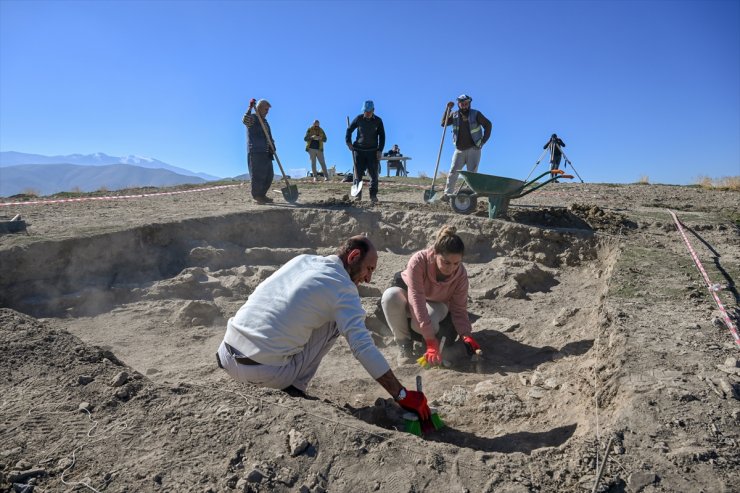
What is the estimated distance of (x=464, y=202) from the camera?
7480mm

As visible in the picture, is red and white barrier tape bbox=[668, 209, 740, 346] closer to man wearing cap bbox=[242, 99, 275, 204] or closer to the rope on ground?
the rope on ground

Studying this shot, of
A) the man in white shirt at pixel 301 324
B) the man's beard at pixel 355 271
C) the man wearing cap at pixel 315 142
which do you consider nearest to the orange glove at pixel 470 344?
the man in white shirt at pixel 301 324

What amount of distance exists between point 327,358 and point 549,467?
2.49 m

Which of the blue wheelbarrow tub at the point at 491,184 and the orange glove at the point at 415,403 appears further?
the blue wheelbarrow tub at the point at 491,184

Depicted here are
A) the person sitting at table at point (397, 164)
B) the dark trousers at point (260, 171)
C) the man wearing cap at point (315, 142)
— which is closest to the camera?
the dark trousers at point (260, 171)

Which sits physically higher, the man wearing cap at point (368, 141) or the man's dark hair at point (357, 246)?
the man wearing cap at point (368, 141)

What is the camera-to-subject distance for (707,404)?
2.42m

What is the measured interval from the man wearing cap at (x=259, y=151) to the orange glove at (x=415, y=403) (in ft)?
20.8

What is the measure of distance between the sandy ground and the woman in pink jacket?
0.87 feet

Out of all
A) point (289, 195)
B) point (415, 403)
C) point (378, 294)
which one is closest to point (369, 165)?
point (289, 195)

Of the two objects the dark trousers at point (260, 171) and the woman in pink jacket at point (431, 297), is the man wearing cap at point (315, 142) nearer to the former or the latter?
the dark trousers at point (260, 171)

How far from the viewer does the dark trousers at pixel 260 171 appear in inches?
331

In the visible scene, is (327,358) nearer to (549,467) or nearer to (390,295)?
(390,295)

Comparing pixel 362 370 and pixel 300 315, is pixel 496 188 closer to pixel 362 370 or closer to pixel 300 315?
pixel 362 370
